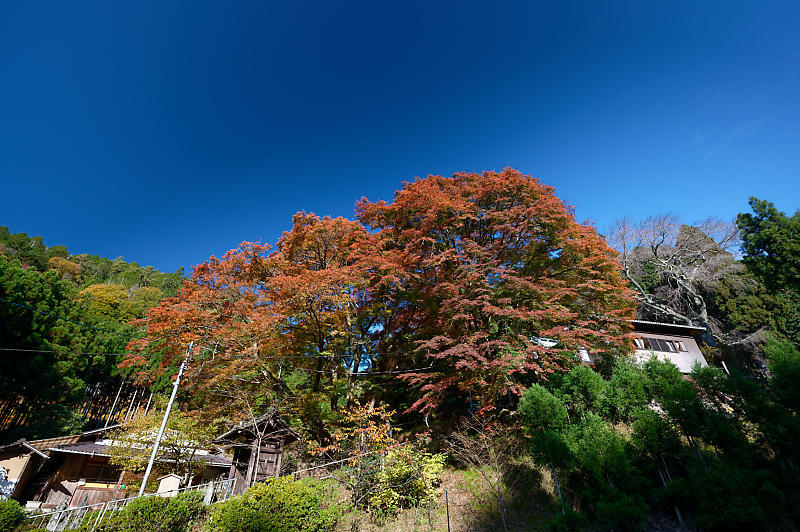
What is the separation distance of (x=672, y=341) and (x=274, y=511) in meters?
19.6

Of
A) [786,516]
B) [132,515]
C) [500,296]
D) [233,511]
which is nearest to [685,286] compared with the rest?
[500,296]

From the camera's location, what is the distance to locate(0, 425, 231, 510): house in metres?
12.5

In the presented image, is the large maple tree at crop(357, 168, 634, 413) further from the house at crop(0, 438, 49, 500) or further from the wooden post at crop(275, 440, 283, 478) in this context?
the house at crop(0, 438, 49, 500)

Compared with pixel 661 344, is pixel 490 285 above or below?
above

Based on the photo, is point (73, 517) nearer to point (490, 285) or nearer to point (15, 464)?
point (15, 464)

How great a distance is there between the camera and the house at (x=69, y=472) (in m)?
12.5

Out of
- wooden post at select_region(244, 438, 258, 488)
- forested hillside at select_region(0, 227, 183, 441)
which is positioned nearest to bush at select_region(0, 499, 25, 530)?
wooden post at select_region(244, 438, 258, 488)

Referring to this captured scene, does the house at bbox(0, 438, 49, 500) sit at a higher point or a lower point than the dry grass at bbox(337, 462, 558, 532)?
higher

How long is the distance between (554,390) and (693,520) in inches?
136

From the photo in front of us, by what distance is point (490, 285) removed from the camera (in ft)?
35.6

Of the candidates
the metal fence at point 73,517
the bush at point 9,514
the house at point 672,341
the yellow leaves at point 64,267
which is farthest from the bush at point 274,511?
the yellow leaves at point 64,267

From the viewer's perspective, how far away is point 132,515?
20.5ft

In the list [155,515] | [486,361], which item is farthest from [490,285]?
[155,515]

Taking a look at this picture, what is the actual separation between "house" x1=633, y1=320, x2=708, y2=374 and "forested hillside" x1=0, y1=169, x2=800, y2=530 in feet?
7.45
